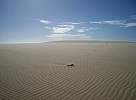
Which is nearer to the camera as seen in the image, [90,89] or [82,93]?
[82,93]

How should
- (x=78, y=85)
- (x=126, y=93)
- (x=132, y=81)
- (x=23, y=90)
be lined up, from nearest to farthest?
(x=126, y=93) → (x=23, y=90) → (x=78, y=85) → (x=132, y=81)

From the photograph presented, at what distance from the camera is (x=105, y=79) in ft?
23.2

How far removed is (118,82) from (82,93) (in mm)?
2328

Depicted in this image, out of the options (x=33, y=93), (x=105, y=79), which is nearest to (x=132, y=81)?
(x=105, y=79)

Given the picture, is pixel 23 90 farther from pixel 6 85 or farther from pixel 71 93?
pixel 71 93

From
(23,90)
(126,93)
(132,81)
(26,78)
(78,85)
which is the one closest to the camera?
(126,93)

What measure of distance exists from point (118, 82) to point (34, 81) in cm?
445

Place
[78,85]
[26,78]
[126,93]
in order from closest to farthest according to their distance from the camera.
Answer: [126,93] < [78,85] < [26,78]

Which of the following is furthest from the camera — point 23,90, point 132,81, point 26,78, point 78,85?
point 26,78

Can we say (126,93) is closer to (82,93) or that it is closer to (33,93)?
(82,93)

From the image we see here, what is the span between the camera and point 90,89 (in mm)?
5789

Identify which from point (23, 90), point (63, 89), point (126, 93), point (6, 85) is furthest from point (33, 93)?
point (126, 93)

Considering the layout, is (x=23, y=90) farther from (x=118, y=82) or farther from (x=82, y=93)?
(x=118, y=82)

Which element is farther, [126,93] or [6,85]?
[6,85]
